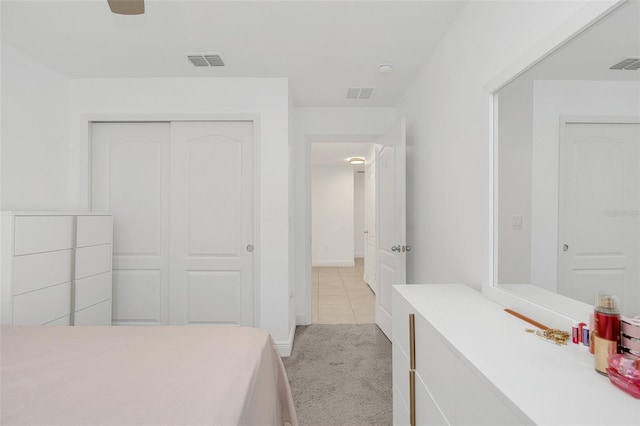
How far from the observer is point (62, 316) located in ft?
7.41

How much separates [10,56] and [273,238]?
2353 millimetres

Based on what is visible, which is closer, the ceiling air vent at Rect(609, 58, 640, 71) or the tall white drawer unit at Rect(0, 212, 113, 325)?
the ceiling air vent at Rect(609, 58, 640, 71)

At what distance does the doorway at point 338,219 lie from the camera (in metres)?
5.85

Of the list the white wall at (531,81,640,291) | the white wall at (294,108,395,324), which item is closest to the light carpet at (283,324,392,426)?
the white wall at (294,108,395,324)

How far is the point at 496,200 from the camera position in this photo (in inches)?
62.3

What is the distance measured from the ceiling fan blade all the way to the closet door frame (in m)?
1.62

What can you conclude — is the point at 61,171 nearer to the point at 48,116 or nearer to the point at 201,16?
the point at 48,116

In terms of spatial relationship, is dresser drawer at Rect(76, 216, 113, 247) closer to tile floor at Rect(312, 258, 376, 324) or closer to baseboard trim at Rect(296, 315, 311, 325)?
baseboard trim at Rect(296, 315, 311, 325)

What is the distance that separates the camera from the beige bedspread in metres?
0.93

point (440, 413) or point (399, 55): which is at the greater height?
point (399, 55)

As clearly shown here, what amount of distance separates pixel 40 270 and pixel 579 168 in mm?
2871

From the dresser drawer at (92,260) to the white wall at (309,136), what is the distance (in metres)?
1.78

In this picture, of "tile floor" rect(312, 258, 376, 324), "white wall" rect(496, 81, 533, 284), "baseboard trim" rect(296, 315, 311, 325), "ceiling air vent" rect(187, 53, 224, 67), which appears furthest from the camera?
"tile floor" rect(312, 258, 376, 324)

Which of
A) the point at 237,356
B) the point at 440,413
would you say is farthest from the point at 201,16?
the point at 440,413
